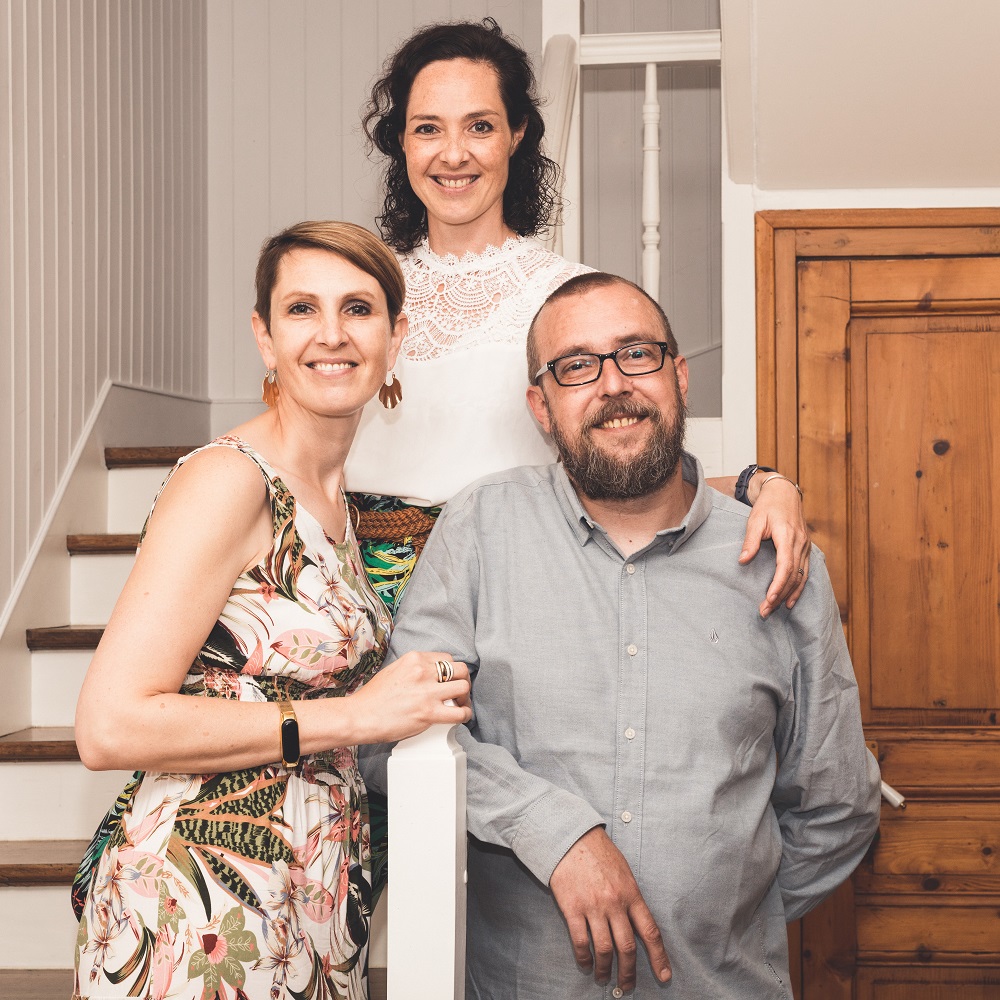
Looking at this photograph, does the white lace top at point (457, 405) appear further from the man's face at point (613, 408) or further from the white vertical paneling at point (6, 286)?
the white vertical paneling at point (6, 286)

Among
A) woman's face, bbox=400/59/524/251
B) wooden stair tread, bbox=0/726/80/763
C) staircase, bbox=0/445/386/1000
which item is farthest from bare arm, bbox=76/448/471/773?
wooden stair tread, bbox=0/726/80/763

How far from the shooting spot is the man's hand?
47.3 inches

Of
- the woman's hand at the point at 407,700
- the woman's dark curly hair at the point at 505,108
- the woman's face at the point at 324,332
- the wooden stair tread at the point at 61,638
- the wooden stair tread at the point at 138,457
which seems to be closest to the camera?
the woman's hand at the point at 407,700

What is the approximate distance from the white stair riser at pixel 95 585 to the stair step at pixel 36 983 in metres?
0.99

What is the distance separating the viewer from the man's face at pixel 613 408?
1469mm

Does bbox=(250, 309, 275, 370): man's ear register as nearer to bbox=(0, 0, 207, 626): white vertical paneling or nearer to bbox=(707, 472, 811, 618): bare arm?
bbox=(707, 472, 811, 618): bare arm

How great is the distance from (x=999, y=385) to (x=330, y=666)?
78.8 inches

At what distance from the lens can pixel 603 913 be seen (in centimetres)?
121

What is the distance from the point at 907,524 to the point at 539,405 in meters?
1.38

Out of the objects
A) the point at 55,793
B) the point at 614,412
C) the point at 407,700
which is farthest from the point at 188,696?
the point at 55,793

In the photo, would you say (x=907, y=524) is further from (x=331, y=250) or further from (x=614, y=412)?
(x=331, y=250)

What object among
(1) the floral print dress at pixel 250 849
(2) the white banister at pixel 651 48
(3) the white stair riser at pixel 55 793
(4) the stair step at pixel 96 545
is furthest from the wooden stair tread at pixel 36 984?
(2) the white banister at pixel 651 48

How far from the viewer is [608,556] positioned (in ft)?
4.83

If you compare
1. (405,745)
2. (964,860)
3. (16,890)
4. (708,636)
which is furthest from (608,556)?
(964,860)
